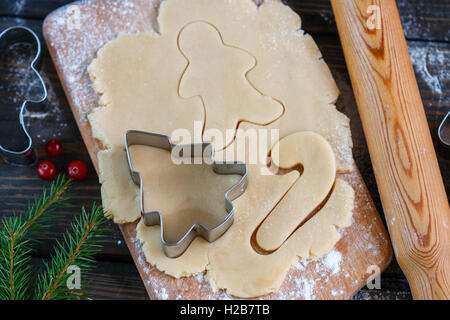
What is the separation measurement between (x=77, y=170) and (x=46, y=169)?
9 centimetres

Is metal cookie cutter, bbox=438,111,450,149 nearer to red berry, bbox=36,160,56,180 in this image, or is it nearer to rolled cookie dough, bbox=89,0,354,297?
rolled cookie dough, bbox=89,0,354,297

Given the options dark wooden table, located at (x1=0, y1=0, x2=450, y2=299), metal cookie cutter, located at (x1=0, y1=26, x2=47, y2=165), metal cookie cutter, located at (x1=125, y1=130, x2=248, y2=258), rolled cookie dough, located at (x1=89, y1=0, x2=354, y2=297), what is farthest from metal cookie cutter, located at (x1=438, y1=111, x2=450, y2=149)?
metal cookie cutter, located at (x1=0, y1=26, x2=47, y2=165)

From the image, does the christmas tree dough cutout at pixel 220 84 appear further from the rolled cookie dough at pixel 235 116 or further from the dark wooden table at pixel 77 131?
the dark wooden table at pixel 77 131

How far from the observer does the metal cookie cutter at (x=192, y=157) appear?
1.09 m

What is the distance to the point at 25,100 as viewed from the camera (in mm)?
1366

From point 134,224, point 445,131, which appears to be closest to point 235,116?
point 134,224

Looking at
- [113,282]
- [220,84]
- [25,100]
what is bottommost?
[113,282]

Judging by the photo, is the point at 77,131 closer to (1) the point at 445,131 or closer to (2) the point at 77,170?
(2) the point at 77,170

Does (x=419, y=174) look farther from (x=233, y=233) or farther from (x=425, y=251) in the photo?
(x=233, y=233)

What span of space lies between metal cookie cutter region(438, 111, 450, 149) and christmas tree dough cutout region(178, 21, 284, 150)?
0.48m

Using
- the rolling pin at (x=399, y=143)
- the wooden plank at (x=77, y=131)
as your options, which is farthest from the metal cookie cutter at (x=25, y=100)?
the rolling pin at (x=399, y=143)

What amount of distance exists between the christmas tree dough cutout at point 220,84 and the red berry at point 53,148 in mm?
389

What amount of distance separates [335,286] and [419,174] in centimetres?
35
